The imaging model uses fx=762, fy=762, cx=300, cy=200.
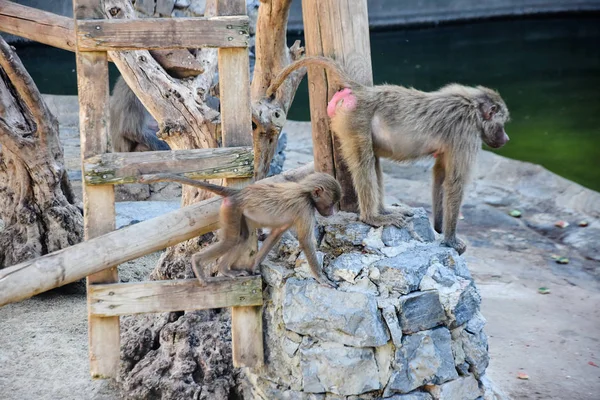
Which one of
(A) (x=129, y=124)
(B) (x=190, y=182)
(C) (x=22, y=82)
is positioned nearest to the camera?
(B) (x=190, y=182)

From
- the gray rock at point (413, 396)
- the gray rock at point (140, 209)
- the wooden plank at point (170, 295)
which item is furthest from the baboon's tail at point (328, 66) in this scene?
the gray rock at point (140, 209)

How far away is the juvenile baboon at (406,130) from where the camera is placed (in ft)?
13.5

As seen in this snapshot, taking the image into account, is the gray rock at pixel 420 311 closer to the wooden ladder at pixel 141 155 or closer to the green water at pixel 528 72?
the wooden ladder at pixel 141 155

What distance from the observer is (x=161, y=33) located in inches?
146

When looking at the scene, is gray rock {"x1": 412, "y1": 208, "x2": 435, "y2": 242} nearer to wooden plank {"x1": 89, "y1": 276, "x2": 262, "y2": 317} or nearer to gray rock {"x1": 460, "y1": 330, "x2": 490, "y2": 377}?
gray rock {"x1": 460, "y1": 330, "x2": 490, "y2": 377}

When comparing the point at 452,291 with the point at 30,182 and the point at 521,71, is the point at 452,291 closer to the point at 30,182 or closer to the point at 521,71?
the point at 30,182

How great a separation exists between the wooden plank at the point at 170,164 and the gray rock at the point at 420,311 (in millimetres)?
1036

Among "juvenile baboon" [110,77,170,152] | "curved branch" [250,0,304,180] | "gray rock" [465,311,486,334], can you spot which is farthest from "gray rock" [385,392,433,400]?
"juvenile baboon" [110,77,170,152]

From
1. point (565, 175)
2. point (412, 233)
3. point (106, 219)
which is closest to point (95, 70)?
point (106, 219)

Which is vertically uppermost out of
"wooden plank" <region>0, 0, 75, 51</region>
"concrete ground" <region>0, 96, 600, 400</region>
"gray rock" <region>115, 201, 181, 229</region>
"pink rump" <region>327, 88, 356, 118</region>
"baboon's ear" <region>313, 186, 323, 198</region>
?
"wooden plank" <region>0, 0, 75, 51</region>

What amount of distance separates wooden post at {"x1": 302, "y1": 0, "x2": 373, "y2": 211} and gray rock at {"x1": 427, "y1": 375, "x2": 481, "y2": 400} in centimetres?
122

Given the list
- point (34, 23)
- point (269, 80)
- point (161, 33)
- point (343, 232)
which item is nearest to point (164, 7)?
point (34, 23)

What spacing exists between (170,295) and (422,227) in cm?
144

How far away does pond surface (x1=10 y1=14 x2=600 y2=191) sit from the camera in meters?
12.2
